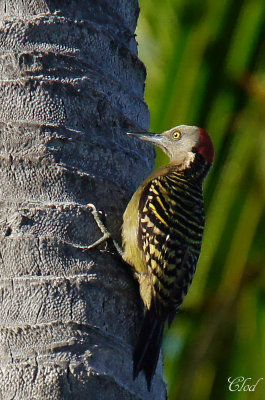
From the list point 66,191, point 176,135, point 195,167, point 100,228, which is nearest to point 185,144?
point 176,135

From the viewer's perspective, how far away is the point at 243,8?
16.6 ft

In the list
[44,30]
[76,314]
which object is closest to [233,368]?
[76,314]

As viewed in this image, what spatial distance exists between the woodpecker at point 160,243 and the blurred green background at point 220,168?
0.33 meters

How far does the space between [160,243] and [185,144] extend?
4.01 feet

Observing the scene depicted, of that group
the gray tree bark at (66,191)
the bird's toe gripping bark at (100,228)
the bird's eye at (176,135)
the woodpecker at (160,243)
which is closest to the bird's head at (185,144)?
the bird's eye at (176,135)

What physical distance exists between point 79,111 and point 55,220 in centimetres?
51

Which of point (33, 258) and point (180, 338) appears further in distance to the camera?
point (180, 338)

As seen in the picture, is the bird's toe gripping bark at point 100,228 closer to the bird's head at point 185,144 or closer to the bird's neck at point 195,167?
the bird's head at point 185,144

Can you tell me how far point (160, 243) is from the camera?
4066 millimetres

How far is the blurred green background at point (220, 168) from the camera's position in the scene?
15.4 feet

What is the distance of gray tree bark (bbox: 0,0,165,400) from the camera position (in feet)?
9.84

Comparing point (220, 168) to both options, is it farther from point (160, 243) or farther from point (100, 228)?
point (100, 228)

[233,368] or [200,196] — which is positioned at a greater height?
[200,196]

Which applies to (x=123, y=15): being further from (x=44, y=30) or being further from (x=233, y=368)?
(x=233, y=368)
